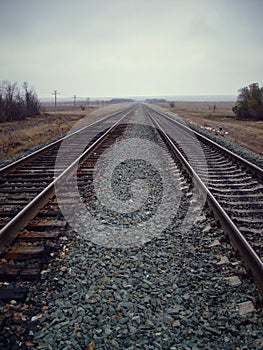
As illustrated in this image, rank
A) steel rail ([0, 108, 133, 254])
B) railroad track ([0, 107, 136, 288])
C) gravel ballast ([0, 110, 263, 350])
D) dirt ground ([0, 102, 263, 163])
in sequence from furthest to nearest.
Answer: dirt ground ([0, 102, 263, 163]) < steel rail ([0, 108, 133, 254]) < railroad track ([0, 107, 136, 288]) < gravel ballast ([0, 110, 263, 350])

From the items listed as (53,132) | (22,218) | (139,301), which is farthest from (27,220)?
(53,132)

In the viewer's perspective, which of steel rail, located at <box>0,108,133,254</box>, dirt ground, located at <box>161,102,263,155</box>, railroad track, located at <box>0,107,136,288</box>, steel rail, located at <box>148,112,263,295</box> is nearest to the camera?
steel rail, located at <box>148,112,263,295</box>

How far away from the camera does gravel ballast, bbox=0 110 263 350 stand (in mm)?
2729

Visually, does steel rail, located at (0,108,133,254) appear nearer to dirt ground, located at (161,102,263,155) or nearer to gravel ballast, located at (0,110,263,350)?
gravel ballast, located at (0,110,263,350)

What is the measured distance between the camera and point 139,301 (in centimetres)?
322

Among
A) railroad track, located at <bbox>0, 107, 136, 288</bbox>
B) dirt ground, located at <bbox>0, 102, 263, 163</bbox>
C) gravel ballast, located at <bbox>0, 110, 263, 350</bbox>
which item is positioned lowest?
gravel ballast, located at <bbox>0, 110, 263, 350</bbox>

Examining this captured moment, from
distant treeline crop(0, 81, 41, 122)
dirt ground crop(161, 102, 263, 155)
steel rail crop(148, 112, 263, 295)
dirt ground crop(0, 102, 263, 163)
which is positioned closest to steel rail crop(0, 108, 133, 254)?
steel rail crop(148, 112, 263, 295)

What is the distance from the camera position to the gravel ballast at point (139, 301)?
273 cm

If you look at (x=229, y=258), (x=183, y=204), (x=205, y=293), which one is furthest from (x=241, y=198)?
(x=205, y=293)

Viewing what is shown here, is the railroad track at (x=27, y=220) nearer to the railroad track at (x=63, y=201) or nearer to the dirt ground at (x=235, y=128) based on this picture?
the railroad track at (x=63, y=201)

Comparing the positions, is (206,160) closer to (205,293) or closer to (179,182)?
(179,182)

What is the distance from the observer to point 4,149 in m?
13.4

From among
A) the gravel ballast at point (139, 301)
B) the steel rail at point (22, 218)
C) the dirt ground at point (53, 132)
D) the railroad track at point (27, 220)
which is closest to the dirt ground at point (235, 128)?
the dirt ground at point (53, 132)

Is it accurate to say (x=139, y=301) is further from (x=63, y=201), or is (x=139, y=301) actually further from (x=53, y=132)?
(x=53, y=132)
